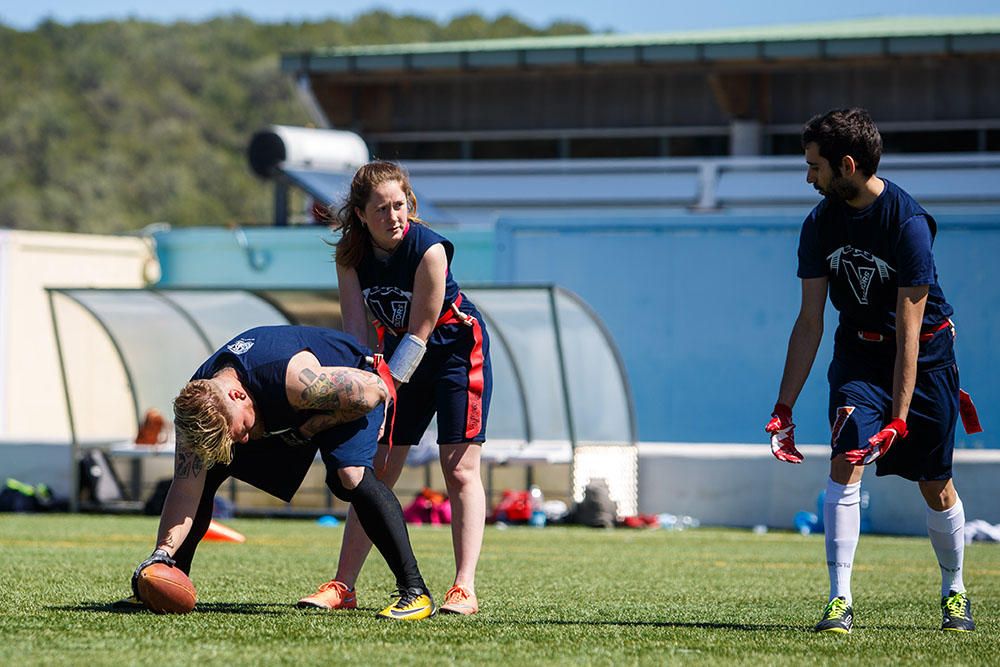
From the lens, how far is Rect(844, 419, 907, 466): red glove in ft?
18.9

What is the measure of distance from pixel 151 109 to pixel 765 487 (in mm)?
70308

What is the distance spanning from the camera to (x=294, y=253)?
21.4 metres

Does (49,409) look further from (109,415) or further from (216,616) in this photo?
(216,616)

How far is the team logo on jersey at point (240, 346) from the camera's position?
5914mm

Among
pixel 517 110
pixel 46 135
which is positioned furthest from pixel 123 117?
pixel 517 110

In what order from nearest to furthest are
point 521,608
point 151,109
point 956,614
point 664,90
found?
1. point 956,614
2. point 521,608
3. point 664,90
4. point 151,109

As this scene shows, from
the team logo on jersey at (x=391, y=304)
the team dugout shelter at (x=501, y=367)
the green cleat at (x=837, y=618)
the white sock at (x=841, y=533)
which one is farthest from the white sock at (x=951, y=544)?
the team dugout shelter at (x=501, y=367)

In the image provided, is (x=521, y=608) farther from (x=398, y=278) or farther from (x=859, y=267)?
(x=859, y=267)

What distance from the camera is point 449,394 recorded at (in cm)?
646

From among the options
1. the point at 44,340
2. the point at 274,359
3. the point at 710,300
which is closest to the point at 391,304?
the point at 274,359

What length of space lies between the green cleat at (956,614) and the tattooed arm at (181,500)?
9.43ft

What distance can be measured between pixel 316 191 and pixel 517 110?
22.3 ft

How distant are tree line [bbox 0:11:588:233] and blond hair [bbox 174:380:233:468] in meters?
66.6

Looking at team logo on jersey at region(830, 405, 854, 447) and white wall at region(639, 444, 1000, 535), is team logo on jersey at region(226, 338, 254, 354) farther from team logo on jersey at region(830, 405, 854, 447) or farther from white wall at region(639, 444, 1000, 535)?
white wall at region(639, 444, 1000, 535)
